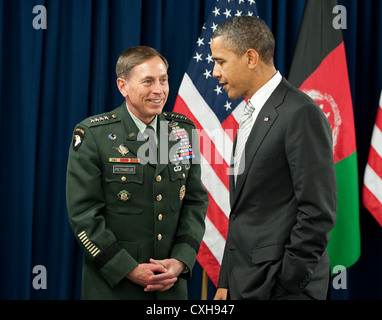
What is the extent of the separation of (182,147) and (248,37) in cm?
61

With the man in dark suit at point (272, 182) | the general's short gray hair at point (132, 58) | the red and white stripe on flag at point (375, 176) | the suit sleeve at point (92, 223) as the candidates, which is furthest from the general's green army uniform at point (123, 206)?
the red and white stripe on flag at point (375, 176)

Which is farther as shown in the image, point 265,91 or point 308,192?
point 265,91

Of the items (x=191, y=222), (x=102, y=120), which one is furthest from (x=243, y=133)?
(x=102, y=120)

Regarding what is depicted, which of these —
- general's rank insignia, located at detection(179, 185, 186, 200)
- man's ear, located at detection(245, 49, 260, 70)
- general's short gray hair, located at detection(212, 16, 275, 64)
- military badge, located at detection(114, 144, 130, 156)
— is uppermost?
general's short gray hair, located at detection(212, 16, 275, 64)

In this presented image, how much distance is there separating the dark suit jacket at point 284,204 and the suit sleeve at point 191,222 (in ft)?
1.05

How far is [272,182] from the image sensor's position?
1637 millimetres

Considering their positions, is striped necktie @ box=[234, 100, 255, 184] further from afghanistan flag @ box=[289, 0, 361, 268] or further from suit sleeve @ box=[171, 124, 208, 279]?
afghanistan flag @ box=[289, 0, 361, 268]

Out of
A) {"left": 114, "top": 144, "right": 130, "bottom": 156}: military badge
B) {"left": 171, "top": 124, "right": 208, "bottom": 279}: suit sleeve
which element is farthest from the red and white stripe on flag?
{"left": 114, "top": 144, "right": 130, "bottom": 156}: military badge

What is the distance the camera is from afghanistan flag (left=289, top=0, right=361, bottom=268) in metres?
3.01

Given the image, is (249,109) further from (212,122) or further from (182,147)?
(212,122)

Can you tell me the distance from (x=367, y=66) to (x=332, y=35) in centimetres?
45

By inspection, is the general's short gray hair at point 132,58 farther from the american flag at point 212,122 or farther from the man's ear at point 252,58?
the american flag at point 212,122

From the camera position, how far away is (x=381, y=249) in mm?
3348

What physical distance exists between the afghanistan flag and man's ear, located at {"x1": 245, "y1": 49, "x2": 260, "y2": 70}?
1.34 metres
